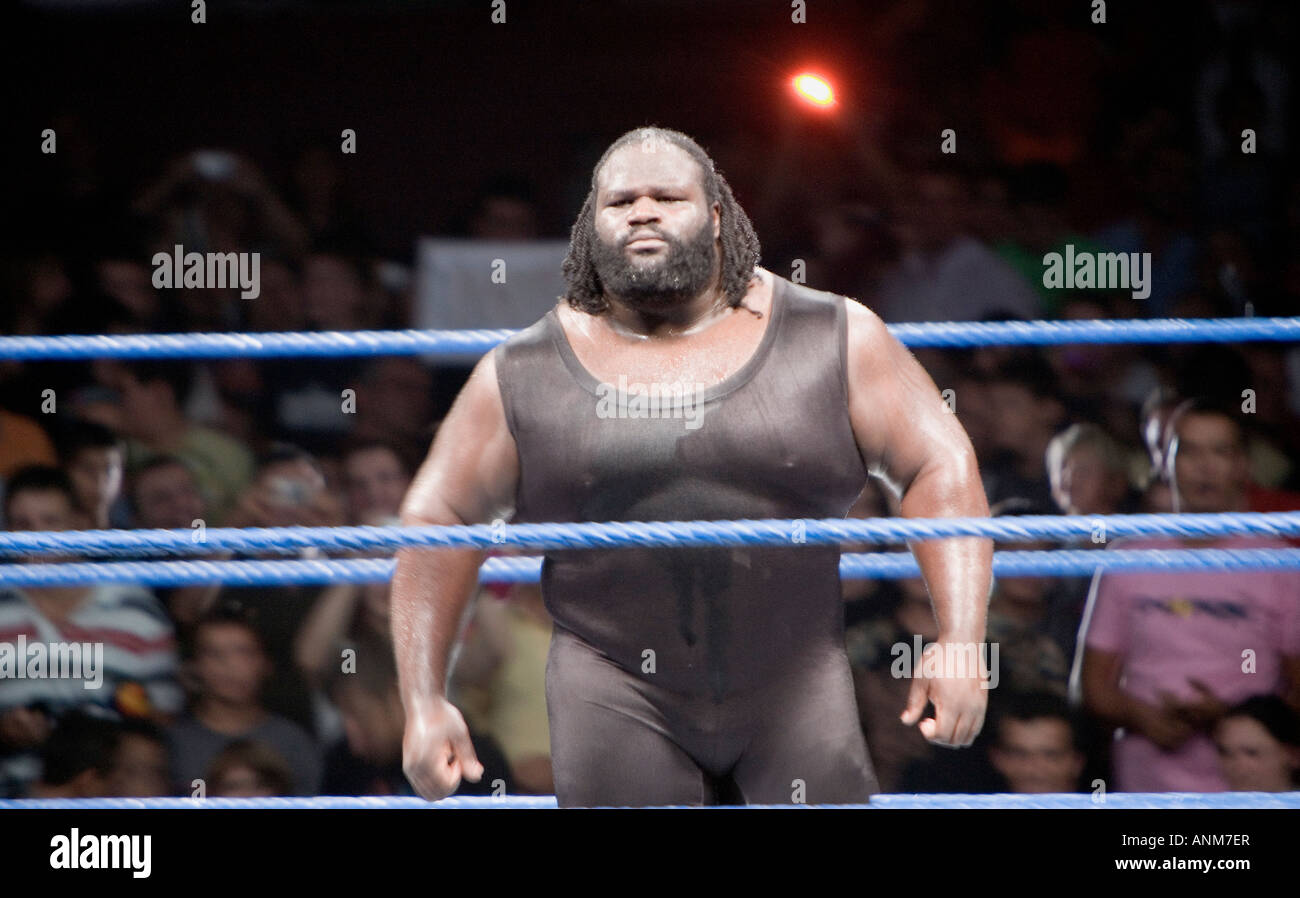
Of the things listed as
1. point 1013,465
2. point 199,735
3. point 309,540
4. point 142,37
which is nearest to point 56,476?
point 199,735

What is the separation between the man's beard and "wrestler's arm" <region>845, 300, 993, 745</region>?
172 mm

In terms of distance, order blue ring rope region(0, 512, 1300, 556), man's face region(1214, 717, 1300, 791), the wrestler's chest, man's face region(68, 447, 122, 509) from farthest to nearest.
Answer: man's face region(68, 447, 122, 509) → man's face region(1214, 717, 1300, 791) → the wrestler's chest → blue ring rope region(0, 512, 1300, 556)

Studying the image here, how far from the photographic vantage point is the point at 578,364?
1540mm

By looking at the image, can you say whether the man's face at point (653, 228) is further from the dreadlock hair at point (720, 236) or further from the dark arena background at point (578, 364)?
the dark arena background at point (578, 364)

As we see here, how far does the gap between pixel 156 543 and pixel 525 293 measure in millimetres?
1366

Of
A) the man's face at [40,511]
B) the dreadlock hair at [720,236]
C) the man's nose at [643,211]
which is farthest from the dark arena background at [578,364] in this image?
the man's nose at [643,211]

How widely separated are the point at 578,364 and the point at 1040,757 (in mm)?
1104

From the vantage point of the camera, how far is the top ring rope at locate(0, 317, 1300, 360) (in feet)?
5.42

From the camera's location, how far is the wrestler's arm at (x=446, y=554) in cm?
155

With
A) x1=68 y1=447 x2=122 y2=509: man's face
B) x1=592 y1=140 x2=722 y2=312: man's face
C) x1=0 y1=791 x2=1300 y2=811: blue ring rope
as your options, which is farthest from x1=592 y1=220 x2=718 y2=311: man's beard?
x1=68 y1=447 x2=122 y2=509: man's face

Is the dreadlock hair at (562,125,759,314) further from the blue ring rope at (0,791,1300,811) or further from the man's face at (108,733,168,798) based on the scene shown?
the man's face at (108,733,168,798)

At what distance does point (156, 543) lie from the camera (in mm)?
1549

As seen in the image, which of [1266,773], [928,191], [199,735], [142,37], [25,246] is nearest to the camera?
[1266,773]

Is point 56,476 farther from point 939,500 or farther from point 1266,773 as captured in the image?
point 1266,773
